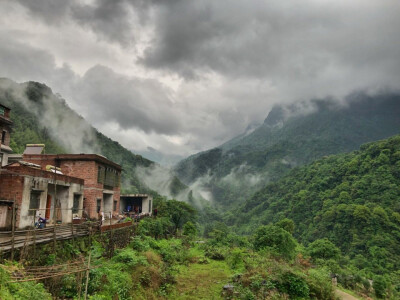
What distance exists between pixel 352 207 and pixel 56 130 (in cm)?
7549

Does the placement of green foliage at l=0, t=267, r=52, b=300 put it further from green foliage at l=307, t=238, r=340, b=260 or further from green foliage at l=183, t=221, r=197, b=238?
green foliage at l=307, t=238, r=340, b=260

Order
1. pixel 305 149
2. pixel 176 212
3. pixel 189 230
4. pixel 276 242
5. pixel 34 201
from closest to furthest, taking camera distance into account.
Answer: pixel 34 201, pixel 276 242, pixel 189 230, pixel 176 212, pixel 305 149

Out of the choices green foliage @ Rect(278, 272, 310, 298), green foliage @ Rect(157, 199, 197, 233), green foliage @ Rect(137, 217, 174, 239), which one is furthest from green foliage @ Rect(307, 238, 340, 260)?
green foliage @ Rect(278, 272, 310, 298)

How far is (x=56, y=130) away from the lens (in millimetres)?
80250

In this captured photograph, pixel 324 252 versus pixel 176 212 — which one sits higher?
pixel 176 212

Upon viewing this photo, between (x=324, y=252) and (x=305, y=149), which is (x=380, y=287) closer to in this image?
(x=324, y=252)

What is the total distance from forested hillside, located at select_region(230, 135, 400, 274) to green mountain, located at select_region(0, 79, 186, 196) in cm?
4049

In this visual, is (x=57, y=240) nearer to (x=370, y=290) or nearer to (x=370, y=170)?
(x=370, y=290)

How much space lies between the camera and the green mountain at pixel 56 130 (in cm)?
6781

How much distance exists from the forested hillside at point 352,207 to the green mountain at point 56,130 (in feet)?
133

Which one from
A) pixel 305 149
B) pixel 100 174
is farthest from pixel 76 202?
pixel 305 149

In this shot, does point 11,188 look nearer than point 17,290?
No

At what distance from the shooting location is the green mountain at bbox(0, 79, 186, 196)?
222ft

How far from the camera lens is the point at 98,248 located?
17250mm
